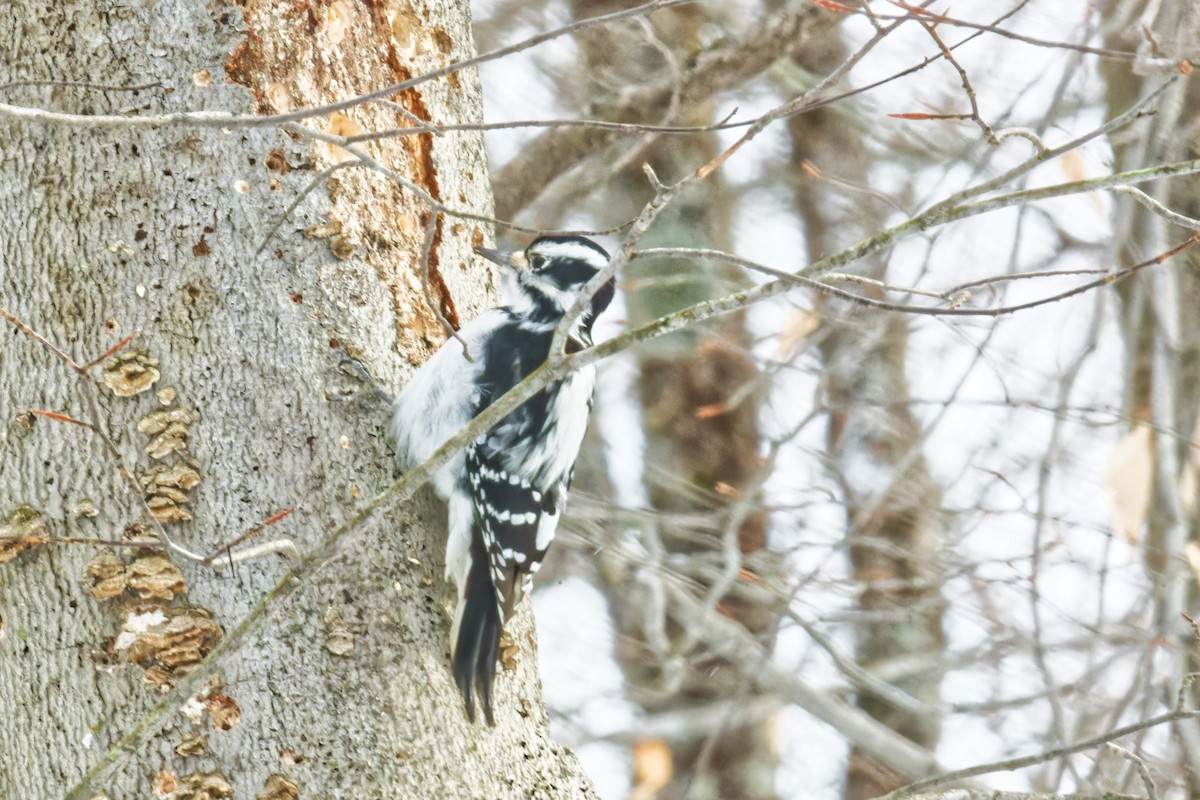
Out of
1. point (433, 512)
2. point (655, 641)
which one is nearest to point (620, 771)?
point (655, 641)

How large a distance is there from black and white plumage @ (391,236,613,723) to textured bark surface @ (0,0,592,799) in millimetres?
68

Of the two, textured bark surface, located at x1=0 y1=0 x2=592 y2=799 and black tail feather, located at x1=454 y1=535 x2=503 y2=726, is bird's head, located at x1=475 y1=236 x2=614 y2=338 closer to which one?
textured bark surface, located at x1=0 y1=0 x2=592 y2=799

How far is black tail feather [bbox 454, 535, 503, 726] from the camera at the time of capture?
7.90ft

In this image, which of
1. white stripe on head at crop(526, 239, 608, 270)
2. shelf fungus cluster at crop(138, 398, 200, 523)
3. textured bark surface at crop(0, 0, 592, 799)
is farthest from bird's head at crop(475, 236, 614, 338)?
shelf fungus cluster at crop(138, 398, 200, 523)

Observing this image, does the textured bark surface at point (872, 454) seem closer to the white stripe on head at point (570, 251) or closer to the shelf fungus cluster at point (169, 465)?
the white stripe on head at point (570, 251)

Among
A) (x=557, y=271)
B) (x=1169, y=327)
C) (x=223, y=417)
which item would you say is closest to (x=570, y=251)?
(x=557, y=271)

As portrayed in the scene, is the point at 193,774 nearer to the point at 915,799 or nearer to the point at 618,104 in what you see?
the point at 915,799

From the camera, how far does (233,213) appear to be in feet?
8.38

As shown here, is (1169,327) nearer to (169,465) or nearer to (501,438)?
(501,438)

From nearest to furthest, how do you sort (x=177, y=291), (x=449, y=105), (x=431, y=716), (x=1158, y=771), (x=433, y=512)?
(x=431, y=716) < (x=177, y=291) < (x=433, y=512) < (x=449, y=105) < (x=1158, y=771)

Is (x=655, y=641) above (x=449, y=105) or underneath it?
underneath

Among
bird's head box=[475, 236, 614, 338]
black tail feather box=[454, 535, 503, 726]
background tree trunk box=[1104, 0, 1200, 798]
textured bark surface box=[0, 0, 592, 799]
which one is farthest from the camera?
background tree trunk box=[1104, 0, 1200, 798]

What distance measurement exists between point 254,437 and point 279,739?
54cm

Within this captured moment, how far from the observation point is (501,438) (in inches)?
128
